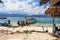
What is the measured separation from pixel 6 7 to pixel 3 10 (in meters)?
1.09

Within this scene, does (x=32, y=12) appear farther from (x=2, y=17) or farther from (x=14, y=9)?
(x=2, y=17)

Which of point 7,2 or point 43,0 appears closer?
point 43,0

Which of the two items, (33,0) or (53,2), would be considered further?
(33,0)

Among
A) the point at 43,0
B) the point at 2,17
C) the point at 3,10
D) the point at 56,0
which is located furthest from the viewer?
the point at 2,17

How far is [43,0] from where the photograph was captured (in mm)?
1870

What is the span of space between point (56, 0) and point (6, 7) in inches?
1220

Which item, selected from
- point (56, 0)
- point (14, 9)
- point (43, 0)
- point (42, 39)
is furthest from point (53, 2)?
point (14, 9)

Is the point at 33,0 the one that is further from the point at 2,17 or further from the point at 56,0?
the point at 56,0

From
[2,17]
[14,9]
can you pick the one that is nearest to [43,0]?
[14,9]

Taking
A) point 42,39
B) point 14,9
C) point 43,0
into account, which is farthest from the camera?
point 14,9

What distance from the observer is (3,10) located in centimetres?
3141

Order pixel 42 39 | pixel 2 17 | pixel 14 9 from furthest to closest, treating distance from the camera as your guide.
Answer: pixel 2 17 < pixel 14 9 < pixel 42 39

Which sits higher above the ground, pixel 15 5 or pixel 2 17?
pixel 15 5

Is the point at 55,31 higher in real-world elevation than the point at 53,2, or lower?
lower
